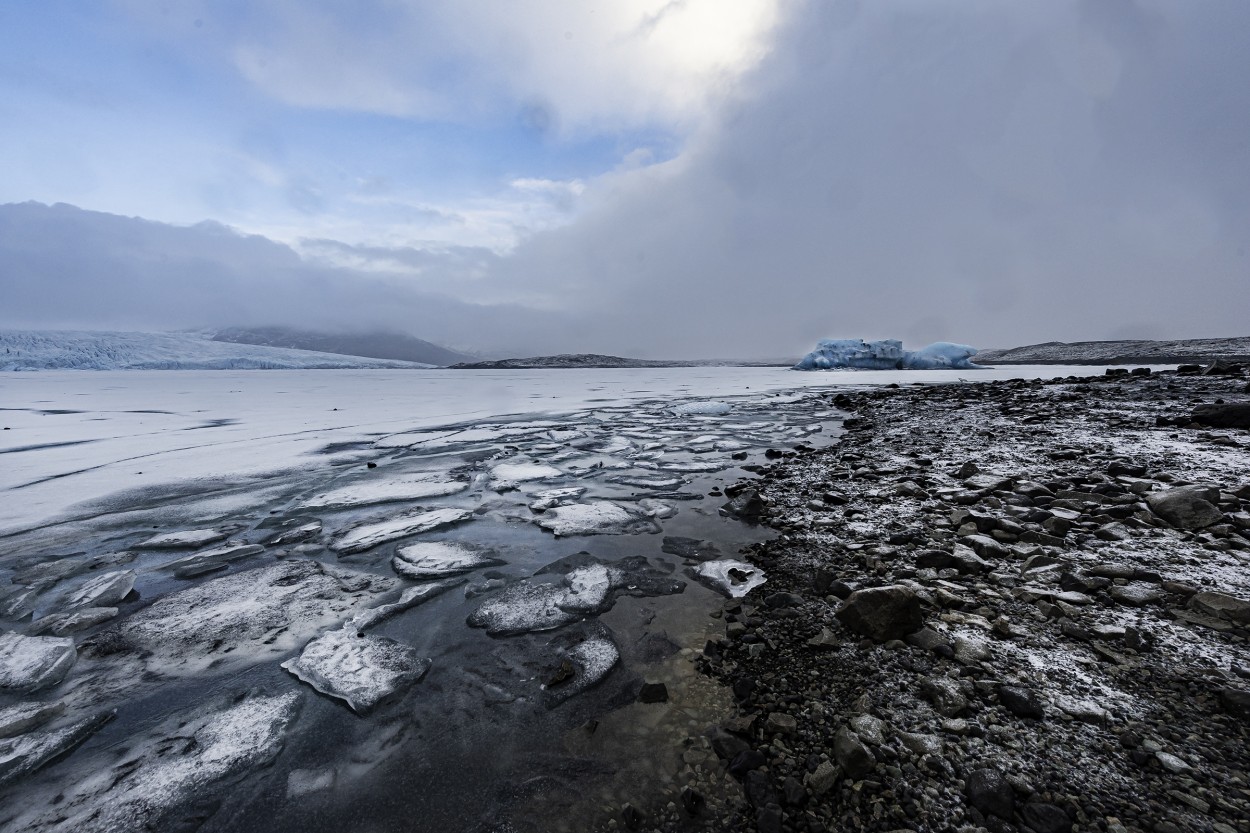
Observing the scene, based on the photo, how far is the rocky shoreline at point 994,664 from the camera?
136 centimetres

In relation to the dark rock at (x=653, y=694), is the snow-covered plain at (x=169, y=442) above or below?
above

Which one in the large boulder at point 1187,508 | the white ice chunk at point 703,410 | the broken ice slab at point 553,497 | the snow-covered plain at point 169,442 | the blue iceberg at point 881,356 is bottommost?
the broken ice slab at point 553,497

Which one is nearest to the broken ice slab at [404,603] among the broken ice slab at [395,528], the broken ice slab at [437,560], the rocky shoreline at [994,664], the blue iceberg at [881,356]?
the broken ice slab at [437,560]

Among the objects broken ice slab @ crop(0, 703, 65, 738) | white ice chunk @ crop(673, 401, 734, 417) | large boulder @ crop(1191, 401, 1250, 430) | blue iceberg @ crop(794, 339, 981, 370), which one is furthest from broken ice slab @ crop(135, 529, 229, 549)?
blue iceberg @ crop(794, 339, 981, 370)

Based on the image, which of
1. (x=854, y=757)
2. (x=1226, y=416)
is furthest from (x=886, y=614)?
(x=1226, y=416)

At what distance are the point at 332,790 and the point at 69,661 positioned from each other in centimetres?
173

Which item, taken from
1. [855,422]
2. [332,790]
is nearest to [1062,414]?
[855,422]

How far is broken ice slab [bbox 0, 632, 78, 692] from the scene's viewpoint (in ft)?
6.70

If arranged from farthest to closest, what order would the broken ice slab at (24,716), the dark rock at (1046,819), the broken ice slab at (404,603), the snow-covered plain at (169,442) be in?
the snow-covered plain at (169,442), the broken ice slab at (404,603), the broken ice slab at (24,716), the dark rock at (1046,819)

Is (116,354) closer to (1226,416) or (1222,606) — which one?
(1222,606)

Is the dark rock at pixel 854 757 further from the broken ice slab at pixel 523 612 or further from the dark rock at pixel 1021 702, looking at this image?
the broken ice slab at pixel 523 612

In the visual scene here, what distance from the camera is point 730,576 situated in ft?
9.57

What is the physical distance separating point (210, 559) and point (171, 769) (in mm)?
2157

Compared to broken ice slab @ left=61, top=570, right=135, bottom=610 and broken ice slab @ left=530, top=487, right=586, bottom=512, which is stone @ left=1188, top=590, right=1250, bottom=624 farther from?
broken ice slab @ left=61, top=570, right=135, bottom=610
